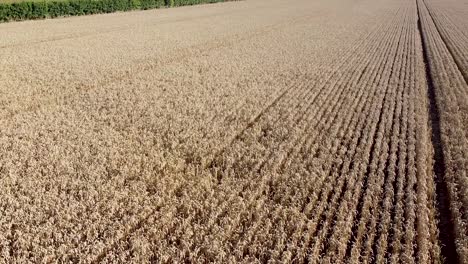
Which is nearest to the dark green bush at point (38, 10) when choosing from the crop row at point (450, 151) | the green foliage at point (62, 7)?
the green foliage at point (62, 7)

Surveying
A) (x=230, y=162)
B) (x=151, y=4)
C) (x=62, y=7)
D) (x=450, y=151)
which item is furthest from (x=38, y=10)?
(x=450, y=151)

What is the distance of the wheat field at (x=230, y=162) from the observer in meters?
5.75

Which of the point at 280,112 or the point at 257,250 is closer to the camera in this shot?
the point at 257,250

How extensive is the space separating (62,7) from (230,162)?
112 feet

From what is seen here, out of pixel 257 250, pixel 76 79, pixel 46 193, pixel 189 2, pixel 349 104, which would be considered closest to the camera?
pixel 257 250

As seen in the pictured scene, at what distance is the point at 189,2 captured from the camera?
5684cm

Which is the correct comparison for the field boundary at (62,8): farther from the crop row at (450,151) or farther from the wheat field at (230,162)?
the crop row at (450,151)

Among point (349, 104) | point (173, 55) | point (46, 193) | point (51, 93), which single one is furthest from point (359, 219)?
point (173, 55)

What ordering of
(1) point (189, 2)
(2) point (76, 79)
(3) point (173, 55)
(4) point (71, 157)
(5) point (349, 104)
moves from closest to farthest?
(4) point (71, 157) → (5) point (349, 104) → (2) point (76, 79) → (3) point (173, 55) → (1) point (189, 2)

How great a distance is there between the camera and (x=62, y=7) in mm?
35812

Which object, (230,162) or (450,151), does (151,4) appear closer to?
(230,162)

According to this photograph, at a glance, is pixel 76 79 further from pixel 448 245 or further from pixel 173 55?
pixel 448 245

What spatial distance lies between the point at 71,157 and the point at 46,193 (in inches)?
60.1

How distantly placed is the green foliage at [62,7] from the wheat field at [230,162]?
55.3 feet
